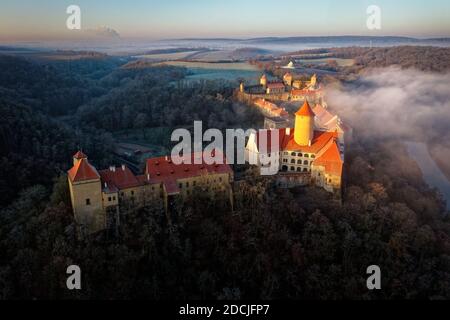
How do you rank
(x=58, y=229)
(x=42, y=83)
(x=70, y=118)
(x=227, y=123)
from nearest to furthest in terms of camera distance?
(x=58, y=229) → (x=227, y=123) → (x=70, y=118) → (x=42, y=83)

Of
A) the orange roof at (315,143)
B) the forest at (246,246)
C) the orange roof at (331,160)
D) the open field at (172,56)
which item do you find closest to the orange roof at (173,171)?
the forest at (246,246)

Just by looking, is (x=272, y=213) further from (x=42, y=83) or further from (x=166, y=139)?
(x=42, y=83)

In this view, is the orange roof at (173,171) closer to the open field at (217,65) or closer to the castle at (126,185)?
the castle at (126,185)

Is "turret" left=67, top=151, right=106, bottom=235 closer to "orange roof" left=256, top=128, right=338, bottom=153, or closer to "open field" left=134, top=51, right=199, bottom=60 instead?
"orange roof" left=256, top=128, right=338, bottom=153

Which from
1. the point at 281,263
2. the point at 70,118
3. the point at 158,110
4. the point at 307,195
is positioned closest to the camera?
the point at 281,263

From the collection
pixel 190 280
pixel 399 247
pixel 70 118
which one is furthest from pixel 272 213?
pixel 70 118

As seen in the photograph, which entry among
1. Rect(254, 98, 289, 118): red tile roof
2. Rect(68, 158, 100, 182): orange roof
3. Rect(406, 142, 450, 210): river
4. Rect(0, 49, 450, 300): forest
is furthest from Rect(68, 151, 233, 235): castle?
Rect(406, 142, 450, 210): river
